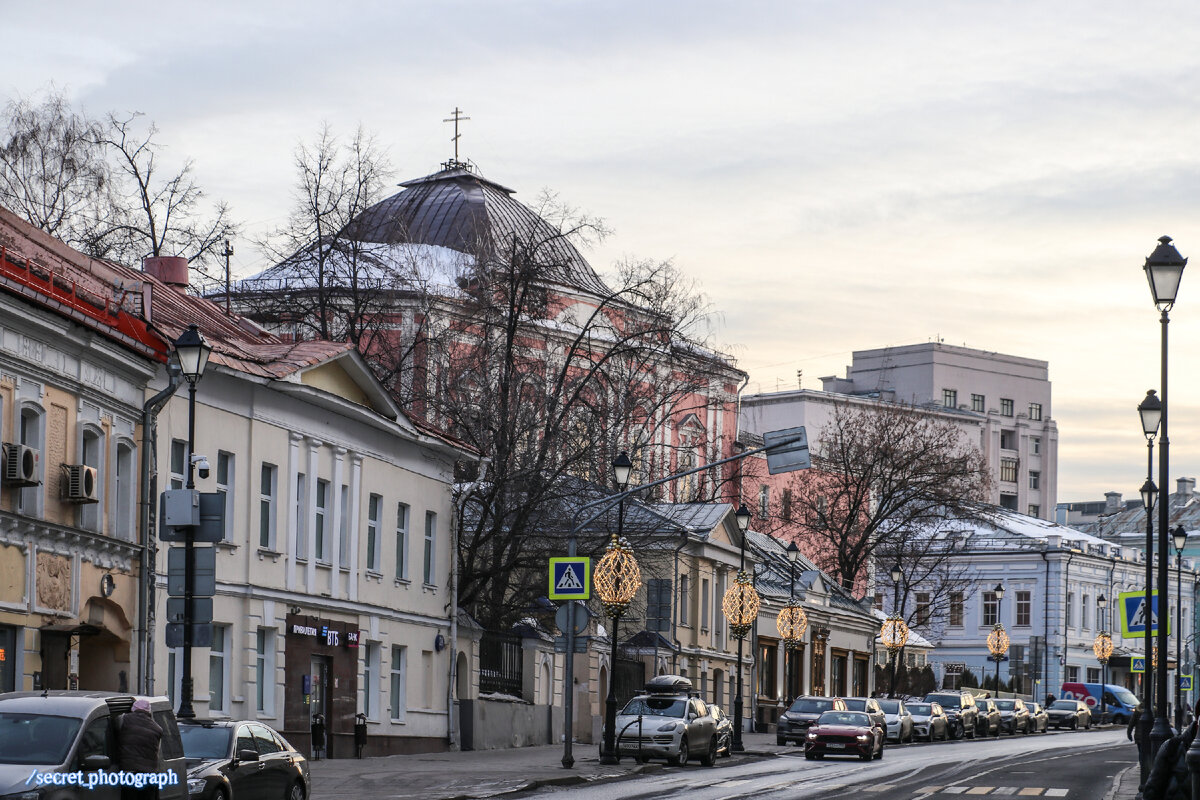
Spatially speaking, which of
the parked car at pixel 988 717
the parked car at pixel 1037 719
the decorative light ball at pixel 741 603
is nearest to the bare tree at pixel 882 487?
the parked car at pixel 988 717

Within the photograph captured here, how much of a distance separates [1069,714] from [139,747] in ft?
241

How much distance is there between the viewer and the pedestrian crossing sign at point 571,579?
3416 centimetres

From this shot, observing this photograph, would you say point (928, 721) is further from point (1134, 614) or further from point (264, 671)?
point (264, 671)

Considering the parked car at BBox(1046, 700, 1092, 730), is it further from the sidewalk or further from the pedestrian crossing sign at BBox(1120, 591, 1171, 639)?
the pedestrian crossing sign at BBox(1120, 591, 1171, 639)

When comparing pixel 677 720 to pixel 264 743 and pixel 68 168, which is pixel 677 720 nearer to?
pixel 264 743

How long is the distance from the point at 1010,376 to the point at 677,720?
116 metres

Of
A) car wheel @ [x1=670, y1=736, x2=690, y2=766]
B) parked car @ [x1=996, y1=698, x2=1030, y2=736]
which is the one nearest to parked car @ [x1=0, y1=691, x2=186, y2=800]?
car wheel @ [x1=670, y1=736, x2=690, y2=766]

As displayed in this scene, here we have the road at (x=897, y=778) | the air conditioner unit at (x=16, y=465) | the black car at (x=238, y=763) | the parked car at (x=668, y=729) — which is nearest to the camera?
the black car at (x=238, y=763)

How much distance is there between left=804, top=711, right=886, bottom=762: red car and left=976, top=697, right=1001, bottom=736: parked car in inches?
954

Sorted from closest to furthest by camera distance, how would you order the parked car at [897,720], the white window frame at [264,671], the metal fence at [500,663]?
the white window frame at [264,671], the metal fence at [500,663], the parked car at [897,720]

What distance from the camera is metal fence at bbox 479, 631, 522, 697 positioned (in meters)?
45.3

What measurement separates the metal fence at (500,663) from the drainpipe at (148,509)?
49.9 ft

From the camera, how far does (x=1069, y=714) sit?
84.2 m

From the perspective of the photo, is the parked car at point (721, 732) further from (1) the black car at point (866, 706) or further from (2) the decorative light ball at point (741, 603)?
(1) the black car at point (866, 706)
